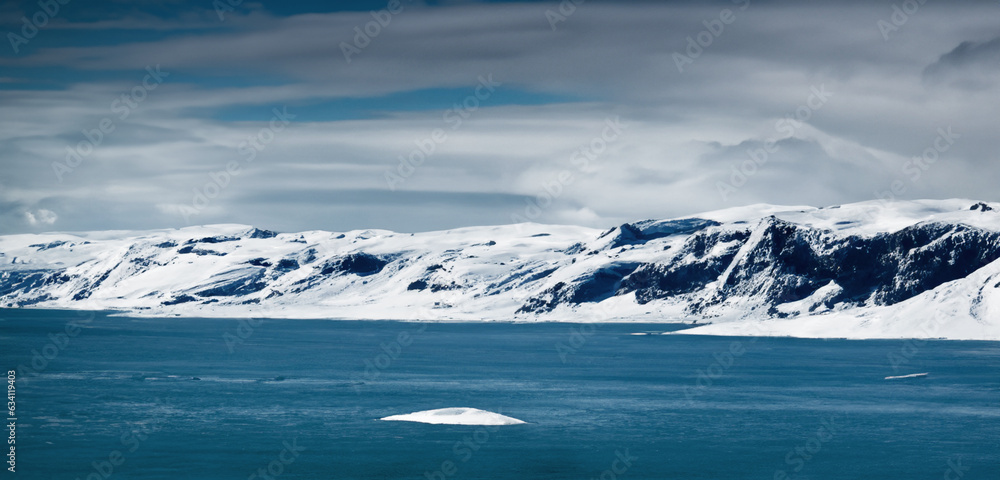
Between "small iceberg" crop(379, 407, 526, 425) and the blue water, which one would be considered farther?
"small iceberg" crop(379, 407, 526, 425)

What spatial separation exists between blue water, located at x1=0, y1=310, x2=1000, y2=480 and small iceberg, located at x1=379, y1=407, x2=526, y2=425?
6.88 ft

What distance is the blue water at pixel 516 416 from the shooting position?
250 ft

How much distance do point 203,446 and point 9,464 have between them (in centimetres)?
1362

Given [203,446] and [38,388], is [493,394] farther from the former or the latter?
[38,388]

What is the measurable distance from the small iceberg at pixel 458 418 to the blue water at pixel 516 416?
2096mm

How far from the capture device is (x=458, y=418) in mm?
94250

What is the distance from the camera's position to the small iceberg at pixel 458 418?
93438mm

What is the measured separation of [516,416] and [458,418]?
23.4 feet

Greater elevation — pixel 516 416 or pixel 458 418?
pixel 458 418

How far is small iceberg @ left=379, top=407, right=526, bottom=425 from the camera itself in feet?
307

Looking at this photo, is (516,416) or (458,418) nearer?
(458,418)

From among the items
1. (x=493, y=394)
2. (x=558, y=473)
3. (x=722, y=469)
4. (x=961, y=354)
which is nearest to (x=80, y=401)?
(x=493, y=394)

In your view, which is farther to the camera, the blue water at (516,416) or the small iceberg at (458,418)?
the small iceberg at (458,418)

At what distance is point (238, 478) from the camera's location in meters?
71.5
